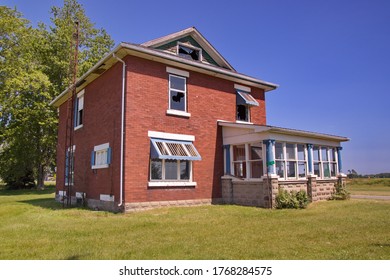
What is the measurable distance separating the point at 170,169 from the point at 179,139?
1.49m

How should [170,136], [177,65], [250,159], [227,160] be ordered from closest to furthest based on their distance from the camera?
[170,136] < [177,65] < [250,159] < [227,160]

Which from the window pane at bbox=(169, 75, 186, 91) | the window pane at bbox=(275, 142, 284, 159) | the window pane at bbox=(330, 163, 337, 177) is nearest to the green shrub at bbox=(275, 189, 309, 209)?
the window pane at bbox=(275, 142, 284, 159)

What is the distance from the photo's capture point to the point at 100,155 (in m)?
15.8

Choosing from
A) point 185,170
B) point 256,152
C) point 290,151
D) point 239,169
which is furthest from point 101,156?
point 290,151

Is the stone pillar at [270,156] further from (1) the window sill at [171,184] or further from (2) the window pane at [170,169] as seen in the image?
(2) the window pane at [170,169]

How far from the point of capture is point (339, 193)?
17.4m

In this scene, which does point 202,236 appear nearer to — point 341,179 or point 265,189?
point 265,189

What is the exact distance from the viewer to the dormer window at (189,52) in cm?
1703

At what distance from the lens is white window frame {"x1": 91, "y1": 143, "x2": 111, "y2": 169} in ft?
48.1

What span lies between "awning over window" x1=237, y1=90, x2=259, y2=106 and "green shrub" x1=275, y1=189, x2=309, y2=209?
5917 millimetres

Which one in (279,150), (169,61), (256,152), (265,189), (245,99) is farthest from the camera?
(245,99)

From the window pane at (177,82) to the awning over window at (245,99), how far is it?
3.86 meters
